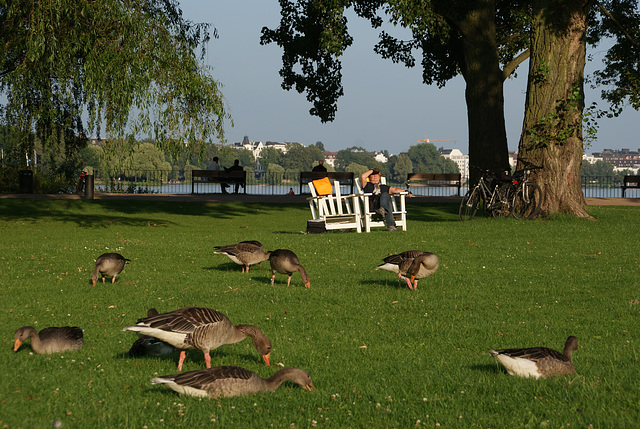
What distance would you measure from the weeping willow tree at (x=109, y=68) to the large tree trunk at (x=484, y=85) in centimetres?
1130

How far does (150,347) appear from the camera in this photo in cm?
685

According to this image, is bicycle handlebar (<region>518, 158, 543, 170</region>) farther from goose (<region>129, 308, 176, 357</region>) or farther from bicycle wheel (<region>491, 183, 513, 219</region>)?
goose (<region>129, 308, 176, 357</region>)

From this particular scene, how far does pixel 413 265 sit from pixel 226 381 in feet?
16.9

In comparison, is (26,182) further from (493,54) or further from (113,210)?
(493,54)

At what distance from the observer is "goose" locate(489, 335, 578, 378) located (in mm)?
5887

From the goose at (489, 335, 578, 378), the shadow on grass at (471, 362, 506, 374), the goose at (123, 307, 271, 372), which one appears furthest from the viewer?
the shadow on grass at (471, 362, 506, 374)

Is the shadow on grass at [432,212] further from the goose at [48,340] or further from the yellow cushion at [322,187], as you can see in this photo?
the goose at [48,340]

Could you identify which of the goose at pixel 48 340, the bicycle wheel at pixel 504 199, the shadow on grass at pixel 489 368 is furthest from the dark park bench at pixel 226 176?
the shadow on grass at pixel 489 368

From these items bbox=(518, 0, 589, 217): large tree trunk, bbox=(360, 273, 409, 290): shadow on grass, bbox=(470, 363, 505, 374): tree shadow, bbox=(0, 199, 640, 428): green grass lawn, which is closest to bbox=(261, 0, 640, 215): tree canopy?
bbox=(518, 0, 589, 217): large tree trunk

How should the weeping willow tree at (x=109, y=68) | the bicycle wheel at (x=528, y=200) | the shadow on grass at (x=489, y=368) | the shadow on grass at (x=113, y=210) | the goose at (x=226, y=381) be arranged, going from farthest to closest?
the shadow on grass at (x=113, y=210) → the bicycle wheel at (x=528, y=200) → the weeping willow tree at (x=109, y=68) → the shadow on grass at (x=489, y=368) → the goose at (x=226, y=381)

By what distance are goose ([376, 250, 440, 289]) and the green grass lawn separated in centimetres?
27

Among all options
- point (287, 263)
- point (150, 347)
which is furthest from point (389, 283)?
point (150, 347)

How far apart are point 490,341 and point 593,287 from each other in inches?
155

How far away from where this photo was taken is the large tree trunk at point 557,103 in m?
22.3
